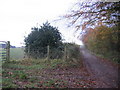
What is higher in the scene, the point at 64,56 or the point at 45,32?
the point at 45,32

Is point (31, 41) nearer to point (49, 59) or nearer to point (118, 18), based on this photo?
point (49, 59)

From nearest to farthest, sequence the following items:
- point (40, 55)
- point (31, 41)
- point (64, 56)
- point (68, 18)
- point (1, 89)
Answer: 1. point (1, 89)
2. point (68, 18)
3. point (64, 56)
4. point (40, 55)
5. point (31, 41)

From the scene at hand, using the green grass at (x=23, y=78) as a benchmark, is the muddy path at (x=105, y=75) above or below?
below

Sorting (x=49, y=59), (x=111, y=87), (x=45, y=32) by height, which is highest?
(x=45, y=32)

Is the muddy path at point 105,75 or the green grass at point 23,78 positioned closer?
the green grass at point 23,78

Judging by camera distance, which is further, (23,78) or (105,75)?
(105,75)

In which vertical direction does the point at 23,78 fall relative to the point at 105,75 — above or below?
above

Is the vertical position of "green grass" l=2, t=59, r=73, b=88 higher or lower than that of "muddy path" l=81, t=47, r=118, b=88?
higher

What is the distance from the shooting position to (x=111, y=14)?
709 centimetres

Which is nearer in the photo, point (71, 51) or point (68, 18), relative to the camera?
point (68, 18)

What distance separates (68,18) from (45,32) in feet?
13.0

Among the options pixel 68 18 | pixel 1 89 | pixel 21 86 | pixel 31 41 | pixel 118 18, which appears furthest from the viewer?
pixel 31 41

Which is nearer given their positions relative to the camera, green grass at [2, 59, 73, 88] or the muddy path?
green grass at [2, 59, 73, 88]

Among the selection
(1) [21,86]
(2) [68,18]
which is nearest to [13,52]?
(2) [68,18]
